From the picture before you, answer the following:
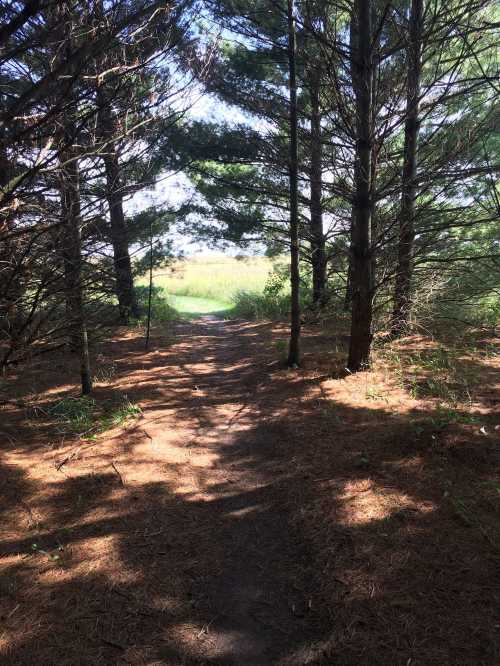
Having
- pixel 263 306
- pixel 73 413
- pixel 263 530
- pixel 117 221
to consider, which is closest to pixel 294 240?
pixel 73 413

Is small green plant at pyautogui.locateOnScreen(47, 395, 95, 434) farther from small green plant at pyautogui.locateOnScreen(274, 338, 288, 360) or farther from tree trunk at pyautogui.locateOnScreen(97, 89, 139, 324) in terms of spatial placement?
small green plant at pyautogui.locateOnScreen(274, 338, 288, 360)

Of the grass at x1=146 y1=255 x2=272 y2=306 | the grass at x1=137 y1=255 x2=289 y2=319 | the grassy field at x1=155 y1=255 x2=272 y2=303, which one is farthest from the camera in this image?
the grassy field at x1=155 y1=255 x2=272 y2=303

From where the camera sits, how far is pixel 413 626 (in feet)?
7.39

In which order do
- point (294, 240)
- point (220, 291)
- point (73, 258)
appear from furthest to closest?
point (220, 291) < point (294, 240) < point (73, 258)

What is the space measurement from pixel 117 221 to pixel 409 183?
847cm

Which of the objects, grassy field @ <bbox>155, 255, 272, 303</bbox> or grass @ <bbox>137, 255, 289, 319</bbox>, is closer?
grass @ <bbox>137, 255, 289, 319</bbox>

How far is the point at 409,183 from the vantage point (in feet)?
18.7

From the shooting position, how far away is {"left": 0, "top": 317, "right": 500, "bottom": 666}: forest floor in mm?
2297

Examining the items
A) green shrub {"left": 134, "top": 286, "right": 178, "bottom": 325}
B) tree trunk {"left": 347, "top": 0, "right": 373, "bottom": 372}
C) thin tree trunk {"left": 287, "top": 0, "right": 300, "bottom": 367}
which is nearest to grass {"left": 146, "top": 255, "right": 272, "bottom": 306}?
green shrub {"left": 134, "top": 286, "right": 178, "bottom": 325}

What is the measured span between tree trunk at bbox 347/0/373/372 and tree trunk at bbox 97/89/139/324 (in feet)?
10.9

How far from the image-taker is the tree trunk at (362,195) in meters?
5.38

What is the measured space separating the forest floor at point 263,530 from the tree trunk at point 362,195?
0.90 m

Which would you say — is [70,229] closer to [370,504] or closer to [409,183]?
[370,504]

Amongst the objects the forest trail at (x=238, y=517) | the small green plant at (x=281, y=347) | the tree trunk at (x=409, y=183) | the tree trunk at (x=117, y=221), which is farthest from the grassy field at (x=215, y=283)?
the forest trail at (x=238, y=517)
